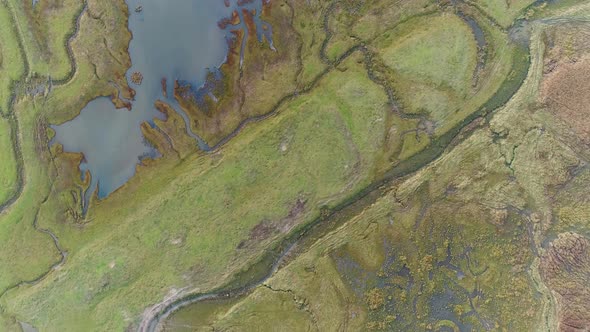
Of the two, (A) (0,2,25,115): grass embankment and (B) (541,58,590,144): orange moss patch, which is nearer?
(B) (541,58,590,144): orange moss patch

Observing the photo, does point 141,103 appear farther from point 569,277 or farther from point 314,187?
point 569,277

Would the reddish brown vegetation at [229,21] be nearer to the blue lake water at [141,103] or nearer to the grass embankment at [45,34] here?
the blue lake water at [141,103]

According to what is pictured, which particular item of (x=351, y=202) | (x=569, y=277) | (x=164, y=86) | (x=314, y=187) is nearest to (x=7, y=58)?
(x=164, y=86)

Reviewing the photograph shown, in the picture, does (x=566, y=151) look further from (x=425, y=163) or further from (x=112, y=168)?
(x=112, y=168)

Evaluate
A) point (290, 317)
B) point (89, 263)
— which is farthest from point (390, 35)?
point (89, 263)

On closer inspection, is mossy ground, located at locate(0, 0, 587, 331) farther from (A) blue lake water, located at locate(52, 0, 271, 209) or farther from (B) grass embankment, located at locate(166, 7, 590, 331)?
(A) blue lake water, located at locate(52, 0, 271, 209)

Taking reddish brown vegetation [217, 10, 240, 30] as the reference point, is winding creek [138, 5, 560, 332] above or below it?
below

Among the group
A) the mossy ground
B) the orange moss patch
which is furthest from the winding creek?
the orange moss patch

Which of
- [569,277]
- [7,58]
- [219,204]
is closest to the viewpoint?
[569,277]
